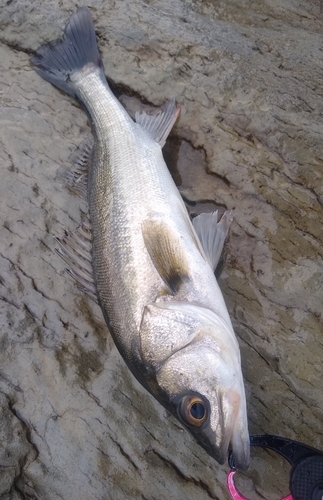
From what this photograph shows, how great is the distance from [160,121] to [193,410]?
222 centimetres

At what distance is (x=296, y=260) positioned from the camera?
9.79ft

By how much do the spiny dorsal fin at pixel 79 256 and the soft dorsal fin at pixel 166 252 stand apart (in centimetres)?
44

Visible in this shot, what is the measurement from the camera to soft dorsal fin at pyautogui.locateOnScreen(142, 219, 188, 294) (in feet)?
8.58

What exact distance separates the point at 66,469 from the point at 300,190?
2452mm

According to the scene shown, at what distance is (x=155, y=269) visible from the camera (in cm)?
264

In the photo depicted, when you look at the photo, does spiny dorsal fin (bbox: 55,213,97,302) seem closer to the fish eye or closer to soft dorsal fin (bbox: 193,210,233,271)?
soft dorsal fin (bbox: 193,210,233,271)

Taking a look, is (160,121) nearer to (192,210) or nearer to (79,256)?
(192,210)

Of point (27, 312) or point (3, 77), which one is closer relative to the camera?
point (27, 312)

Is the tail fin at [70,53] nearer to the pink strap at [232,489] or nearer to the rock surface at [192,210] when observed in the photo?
the rock surface at [192,210]

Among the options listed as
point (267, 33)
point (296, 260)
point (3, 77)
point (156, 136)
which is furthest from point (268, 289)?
point (3, 77)

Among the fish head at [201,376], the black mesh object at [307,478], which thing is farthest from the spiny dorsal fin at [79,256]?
the black mesh object at [307,478]

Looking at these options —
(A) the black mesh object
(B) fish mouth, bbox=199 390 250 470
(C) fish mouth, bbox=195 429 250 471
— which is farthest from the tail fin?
(A) the black mesh object

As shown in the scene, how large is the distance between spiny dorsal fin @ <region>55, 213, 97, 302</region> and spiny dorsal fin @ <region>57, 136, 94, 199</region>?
52cm

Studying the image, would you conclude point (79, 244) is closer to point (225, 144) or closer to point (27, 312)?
point (27, 312)
